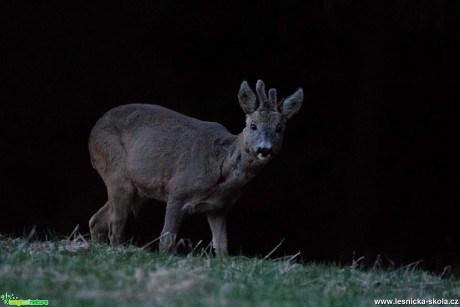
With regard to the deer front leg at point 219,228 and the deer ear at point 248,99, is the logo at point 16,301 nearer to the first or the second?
the deer front leg at point 219,228

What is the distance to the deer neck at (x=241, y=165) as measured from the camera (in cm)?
1048

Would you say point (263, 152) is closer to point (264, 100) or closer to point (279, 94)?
point (264, 100)

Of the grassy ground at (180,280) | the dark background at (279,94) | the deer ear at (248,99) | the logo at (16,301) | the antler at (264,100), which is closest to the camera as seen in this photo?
the logo at (16,301)

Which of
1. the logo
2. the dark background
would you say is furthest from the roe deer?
the dark background

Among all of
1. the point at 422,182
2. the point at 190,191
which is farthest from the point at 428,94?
the point at 190,191

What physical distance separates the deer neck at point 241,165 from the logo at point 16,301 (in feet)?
13.2

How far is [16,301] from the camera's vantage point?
6.73 m

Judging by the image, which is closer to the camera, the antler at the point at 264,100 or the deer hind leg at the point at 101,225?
the antler at the point at 264,100

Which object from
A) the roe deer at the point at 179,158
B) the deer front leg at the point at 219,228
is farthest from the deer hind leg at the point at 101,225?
the deer front leg at the point at 219,228

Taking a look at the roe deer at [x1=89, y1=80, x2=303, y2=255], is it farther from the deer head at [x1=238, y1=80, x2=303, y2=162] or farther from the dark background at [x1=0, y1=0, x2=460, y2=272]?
the dark background at [x1=0, y1=0, x2=460, y2=272]

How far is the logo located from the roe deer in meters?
3.15

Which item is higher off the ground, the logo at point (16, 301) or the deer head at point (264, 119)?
the deer head at point (264, 119)

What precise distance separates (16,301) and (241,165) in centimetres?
409

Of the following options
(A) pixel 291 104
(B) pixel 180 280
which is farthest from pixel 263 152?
(B) pixel 180 280
